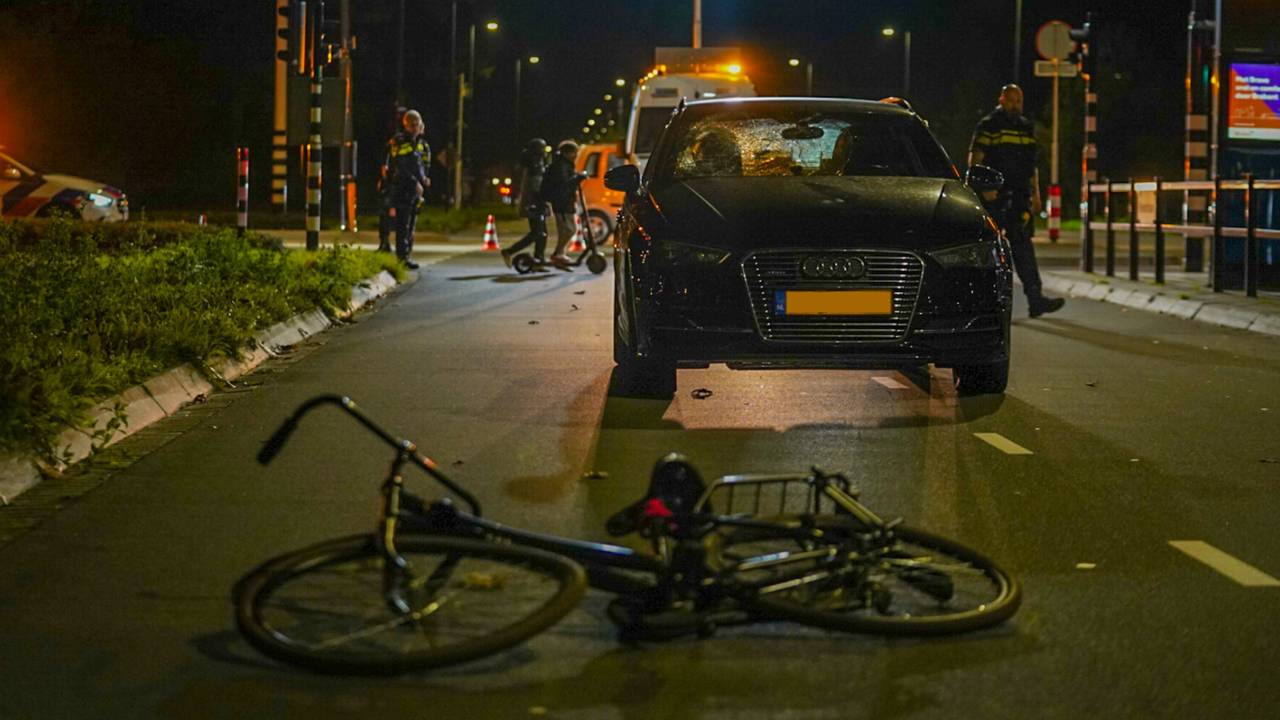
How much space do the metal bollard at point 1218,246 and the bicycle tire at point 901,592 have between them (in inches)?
586

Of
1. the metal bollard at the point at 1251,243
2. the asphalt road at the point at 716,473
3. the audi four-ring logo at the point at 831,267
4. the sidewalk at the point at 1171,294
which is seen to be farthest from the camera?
the metal bollard at the point at 1251,243

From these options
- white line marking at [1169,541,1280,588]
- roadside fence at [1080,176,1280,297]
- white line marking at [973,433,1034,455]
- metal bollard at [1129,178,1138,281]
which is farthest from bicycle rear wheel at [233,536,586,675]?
metal bollard at [1129,178,1138,281]

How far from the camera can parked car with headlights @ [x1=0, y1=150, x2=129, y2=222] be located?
29891 mm

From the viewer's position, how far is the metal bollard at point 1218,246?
20.1m

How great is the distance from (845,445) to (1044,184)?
203ft

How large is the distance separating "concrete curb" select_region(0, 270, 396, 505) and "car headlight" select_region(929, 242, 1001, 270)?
3.93 meters

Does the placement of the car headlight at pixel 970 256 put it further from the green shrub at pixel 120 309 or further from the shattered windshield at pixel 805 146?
the green shrub at pixel 120 309

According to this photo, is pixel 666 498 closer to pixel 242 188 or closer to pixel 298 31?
pixel 298 31

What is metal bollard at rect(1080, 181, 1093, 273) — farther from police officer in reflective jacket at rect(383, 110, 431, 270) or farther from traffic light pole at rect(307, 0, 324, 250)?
traffic light pole at rect(307, 0, 324, 250)

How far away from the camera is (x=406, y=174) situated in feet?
79.8

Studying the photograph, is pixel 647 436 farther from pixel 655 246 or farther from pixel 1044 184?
pixel 1044 184

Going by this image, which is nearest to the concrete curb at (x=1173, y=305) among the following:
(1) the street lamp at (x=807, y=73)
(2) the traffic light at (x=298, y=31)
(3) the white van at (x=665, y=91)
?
(2) the traffic light at (x=298, y=31)

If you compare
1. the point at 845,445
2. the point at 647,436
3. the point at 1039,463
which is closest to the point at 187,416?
the point at 647,436

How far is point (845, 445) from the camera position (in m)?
9.36
